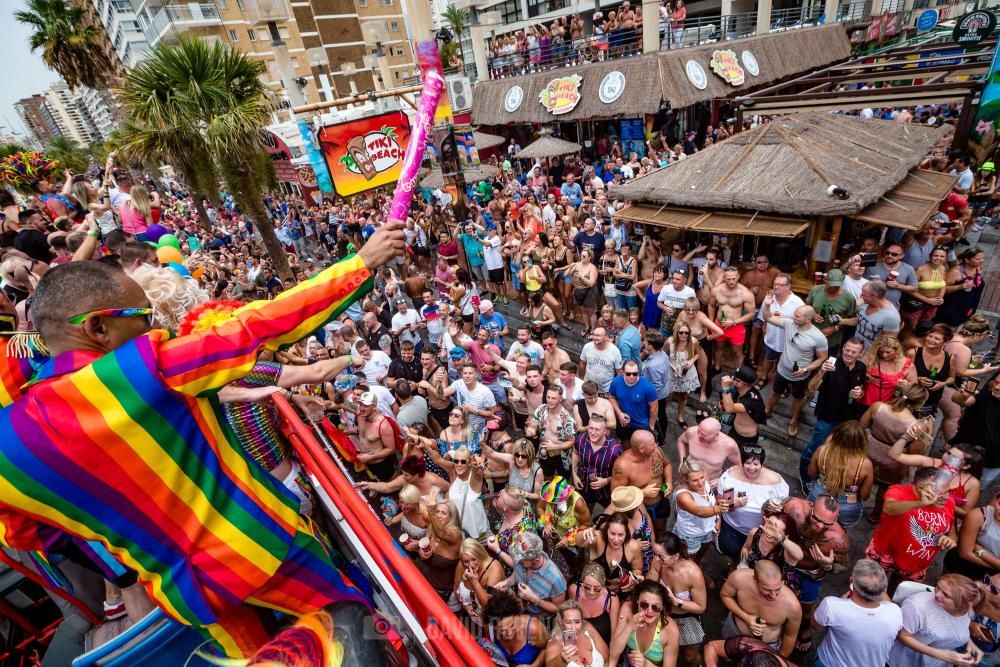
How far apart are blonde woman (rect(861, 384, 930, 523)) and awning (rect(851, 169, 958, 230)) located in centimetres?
353

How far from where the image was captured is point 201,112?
977 centimetres

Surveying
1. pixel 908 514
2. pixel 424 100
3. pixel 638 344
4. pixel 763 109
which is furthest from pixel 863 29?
pixel 424 100

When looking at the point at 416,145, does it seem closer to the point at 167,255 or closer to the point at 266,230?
the point at 167,255

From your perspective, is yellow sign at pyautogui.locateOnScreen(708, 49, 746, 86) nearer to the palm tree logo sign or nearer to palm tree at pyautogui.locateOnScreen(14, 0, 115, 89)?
the palm tree logo sign

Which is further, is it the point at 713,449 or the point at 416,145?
the point at 713,449

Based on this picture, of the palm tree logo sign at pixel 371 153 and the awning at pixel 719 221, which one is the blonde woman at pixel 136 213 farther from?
the awning at pixel 719 221

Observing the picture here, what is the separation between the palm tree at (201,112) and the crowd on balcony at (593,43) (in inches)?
555

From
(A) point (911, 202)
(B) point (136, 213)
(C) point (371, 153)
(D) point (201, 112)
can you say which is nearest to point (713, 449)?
(A) point (911, 202)

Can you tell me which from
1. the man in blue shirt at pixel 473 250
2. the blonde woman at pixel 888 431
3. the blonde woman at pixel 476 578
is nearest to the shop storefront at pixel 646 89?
the man in blue shirt at pixel 473 250

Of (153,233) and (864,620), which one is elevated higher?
(153,233)

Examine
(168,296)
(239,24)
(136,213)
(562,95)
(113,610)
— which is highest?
(239,24)

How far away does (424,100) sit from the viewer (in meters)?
2.32

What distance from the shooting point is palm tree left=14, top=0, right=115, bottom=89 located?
19.9 meters

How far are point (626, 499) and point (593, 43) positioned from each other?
20391 millimetres
